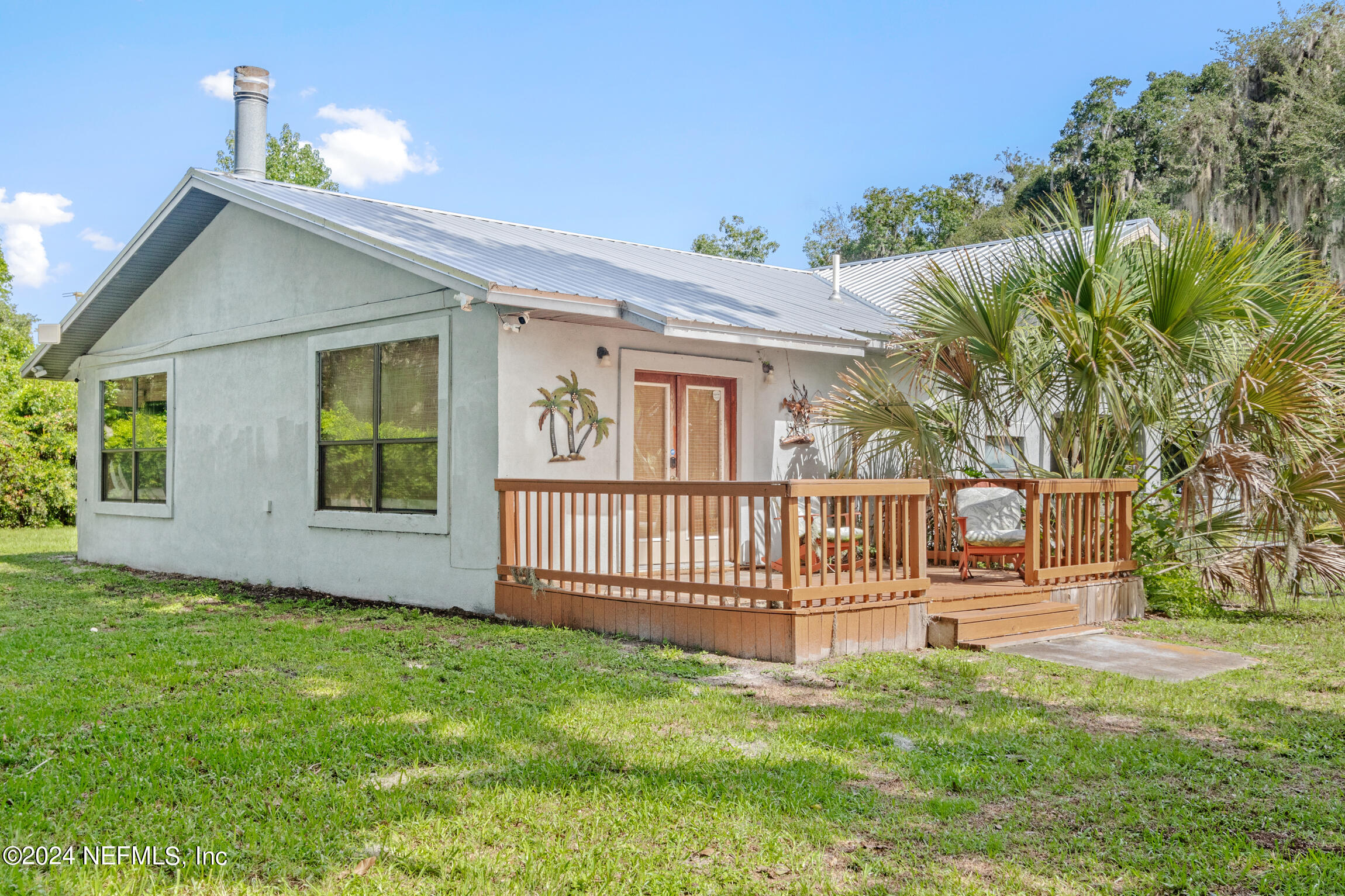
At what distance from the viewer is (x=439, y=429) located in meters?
9.34

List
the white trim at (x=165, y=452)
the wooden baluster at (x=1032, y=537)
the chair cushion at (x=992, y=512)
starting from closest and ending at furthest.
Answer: the wooden baluster at (x=1032, y=537)
the chair cushion at (x=992, y=512)
the white trim at (x=165, y=452)

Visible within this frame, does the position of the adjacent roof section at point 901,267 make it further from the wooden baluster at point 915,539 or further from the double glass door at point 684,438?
the wooden baluster at point 915,539

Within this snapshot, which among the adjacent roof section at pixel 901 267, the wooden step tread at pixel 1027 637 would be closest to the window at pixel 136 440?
the adjacent roof section at pixel 901 267

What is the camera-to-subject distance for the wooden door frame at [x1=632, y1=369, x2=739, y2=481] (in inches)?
400

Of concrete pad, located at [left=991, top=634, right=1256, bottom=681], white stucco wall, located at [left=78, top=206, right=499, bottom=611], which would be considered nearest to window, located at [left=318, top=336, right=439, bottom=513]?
white stucco wall, located at [left=78, top=206, right=499, bottom=611]

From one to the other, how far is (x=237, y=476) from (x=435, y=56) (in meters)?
26.0

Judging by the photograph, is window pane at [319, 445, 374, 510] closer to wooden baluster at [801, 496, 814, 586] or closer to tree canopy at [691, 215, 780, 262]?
wooden baluster at [801, 496, 814, 586]

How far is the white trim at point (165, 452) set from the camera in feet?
42.4

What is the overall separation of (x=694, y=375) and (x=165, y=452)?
7259 mm

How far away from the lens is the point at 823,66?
117ft

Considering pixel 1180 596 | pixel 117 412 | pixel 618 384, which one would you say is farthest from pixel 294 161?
pixel 1180 596

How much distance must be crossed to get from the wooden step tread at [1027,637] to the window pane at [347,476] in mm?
5767

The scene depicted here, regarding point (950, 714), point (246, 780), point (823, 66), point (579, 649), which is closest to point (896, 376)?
point (579, 649)

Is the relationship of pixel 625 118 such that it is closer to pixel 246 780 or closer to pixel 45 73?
pixel 45 73
